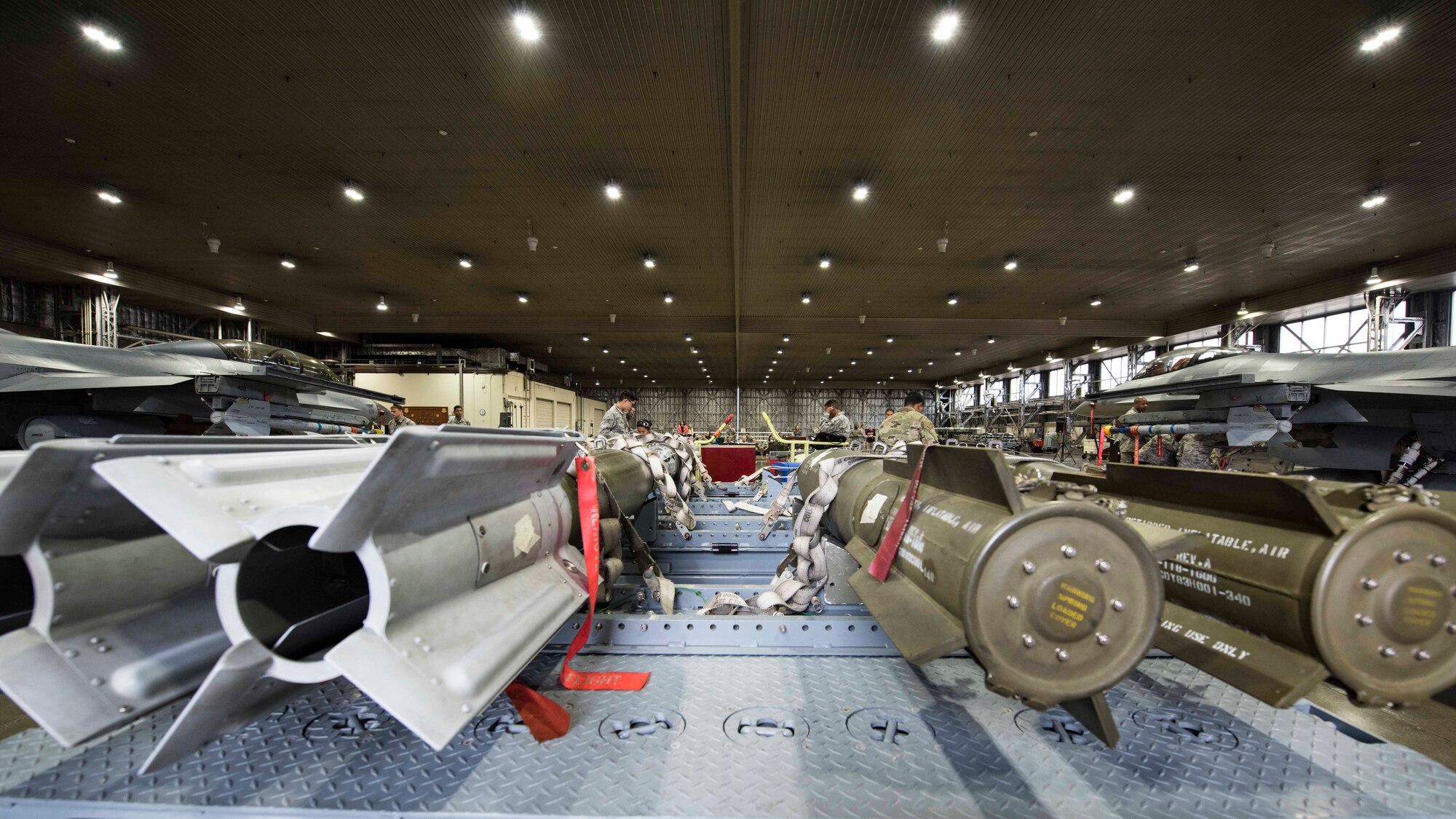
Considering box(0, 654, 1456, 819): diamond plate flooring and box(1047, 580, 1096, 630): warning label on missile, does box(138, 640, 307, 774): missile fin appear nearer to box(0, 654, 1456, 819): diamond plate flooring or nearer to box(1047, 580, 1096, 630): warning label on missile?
box(0, 654, 1456, 819): diamond plate flooring

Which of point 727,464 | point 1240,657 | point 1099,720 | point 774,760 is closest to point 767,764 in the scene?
point 774,760

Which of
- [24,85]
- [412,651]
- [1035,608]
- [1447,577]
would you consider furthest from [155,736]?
[24,85]

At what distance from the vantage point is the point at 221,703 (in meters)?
1.20

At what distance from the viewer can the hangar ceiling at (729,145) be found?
20.3 ft

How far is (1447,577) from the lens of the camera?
1301 millimetres

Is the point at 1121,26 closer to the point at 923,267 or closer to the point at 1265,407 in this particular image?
the point at 1265,407

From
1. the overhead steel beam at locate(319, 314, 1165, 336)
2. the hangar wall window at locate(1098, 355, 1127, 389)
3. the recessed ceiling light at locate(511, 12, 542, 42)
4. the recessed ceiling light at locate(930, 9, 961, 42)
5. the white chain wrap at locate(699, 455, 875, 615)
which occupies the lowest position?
the white chain wrap at locate(699, 455, 875, 615)

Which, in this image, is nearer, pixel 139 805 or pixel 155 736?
pixel 139 805

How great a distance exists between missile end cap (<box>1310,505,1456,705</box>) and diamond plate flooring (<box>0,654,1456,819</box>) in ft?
1.63

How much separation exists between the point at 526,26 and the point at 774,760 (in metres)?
7.93

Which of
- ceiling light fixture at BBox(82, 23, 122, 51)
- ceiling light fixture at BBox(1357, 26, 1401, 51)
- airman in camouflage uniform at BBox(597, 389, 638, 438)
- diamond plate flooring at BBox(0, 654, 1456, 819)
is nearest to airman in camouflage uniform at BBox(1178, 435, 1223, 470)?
ceiling light fixture at BBox(1357, 26, 1401, 51)

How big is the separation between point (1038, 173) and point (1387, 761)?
33.6ft

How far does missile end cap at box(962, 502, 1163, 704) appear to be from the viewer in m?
1.32

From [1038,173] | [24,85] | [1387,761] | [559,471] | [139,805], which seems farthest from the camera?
[1038,173]
